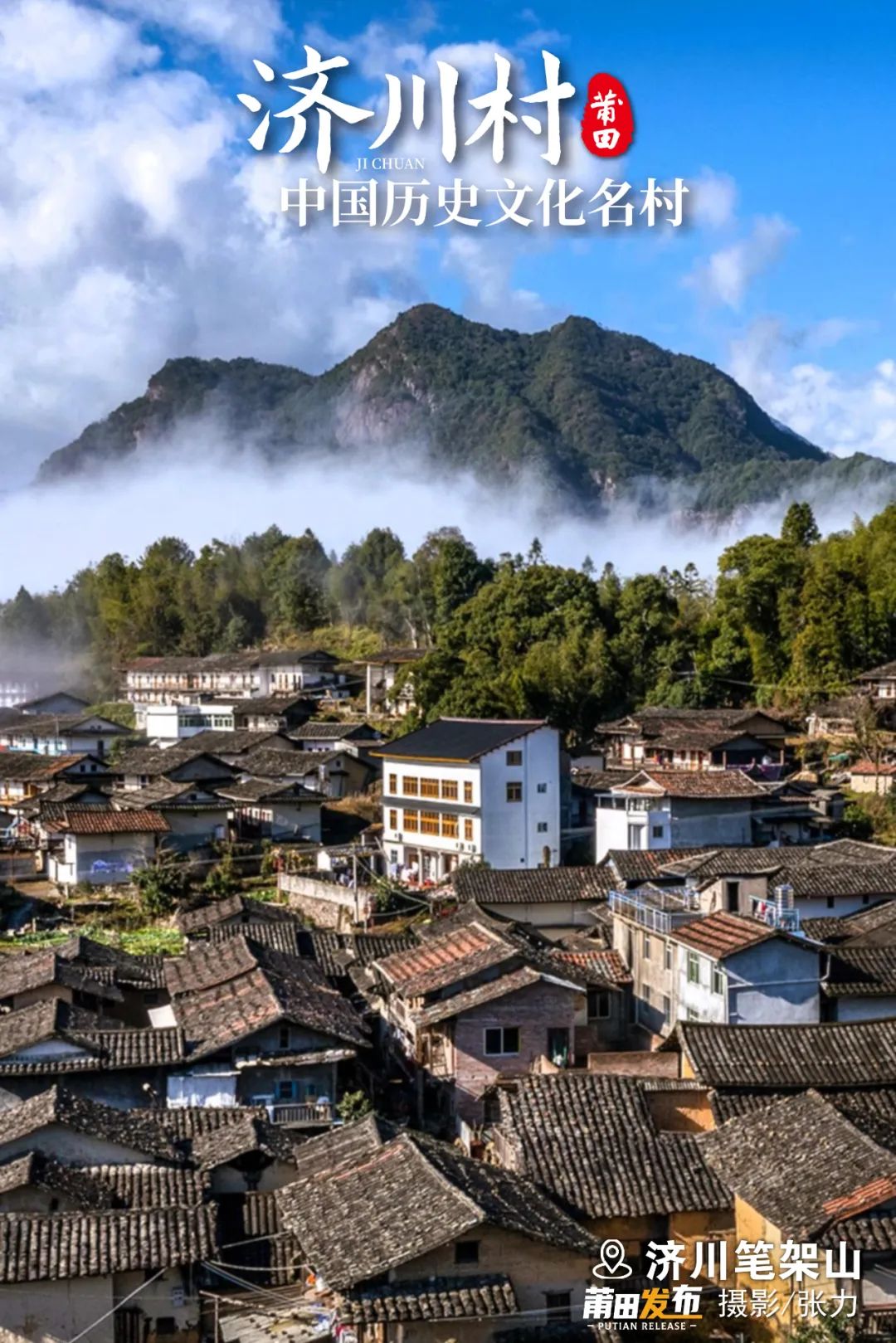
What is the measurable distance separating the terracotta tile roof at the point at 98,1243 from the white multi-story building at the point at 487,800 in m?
20.8

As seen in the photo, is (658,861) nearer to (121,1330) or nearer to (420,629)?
(121,1330)

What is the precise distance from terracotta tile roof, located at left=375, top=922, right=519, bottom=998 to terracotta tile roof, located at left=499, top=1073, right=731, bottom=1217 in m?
3.94

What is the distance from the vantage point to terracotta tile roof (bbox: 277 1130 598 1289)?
39.8 feet

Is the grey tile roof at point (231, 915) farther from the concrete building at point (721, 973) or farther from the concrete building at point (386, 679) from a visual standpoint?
the concrete building at point (386, 679)

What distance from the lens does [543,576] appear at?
5006 centimetres

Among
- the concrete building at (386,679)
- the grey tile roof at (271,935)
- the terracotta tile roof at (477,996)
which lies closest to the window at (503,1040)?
the terracotta tile roof at (477,996)

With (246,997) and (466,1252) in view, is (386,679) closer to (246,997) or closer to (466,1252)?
(246,997)

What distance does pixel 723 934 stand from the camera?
2059cm

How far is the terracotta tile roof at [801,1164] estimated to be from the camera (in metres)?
13.0

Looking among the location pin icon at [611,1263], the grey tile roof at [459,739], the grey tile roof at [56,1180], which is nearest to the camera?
the location pin icon at [611,1263]

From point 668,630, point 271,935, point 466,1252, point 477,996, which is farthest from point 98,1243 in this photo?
point 668,630

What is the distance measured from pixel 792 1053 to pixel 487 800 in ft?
54.2

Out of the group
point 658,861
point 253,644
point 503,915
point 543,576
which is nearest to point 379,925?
point 503,915

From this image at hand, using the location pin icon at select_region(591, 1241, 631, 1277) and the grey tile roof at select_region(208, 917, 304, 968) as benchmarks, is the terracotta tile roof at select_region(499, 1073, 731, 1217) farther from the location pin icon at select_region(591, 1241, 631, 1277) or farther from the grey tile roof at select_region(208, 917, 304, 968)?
the grey tile roof at select_region(208, 917, 304, 968)
